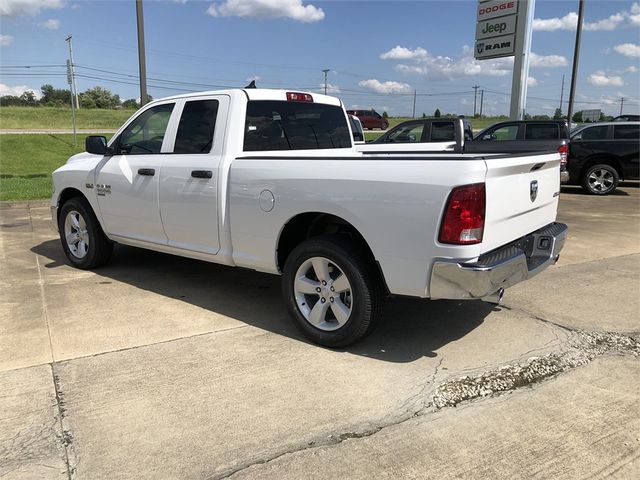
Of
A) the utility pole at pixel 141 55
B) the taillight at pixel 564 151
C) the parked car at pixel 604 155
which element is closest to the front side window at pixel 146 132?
→ the utility pole at pixel 141 55

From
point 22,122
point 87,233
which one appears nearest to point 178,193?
point 87,233

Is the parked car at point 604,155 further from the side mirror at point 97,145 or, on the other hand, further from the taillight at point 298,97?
the side mirror at point 97,145

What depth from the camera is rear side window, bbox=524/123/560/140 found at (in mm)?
12898

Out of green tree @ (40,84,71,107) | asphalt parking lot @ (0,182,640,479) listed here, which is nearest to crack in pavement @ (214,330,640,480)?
asphalt parking lot @ (0,182,640,479)

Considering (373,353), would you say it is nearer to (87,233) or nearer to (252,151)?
(252,151)

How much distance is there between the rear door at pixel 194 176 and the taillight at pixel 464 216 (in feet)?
6.73

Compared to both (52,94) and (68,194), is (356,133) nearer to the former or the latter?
(68,194)

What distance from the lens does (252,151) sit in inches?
182

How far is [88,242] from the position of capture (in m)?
6.04

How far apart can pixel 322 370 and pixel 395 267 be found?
868mm

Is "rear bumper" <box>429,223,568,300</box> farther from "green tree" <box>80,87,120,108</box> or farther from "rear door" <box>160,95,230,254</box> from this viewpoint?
"green tree" <box>80,87,120,108</box>

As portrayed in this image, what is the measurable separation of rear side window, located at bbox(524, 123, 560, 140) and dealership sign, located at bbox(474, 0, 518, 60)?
3493 mm

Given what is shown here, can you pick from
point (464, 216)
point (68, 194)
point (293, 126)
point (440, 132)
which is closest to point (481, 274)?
point (464, 216)

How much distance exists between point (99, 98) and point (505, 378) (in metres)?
94.6
